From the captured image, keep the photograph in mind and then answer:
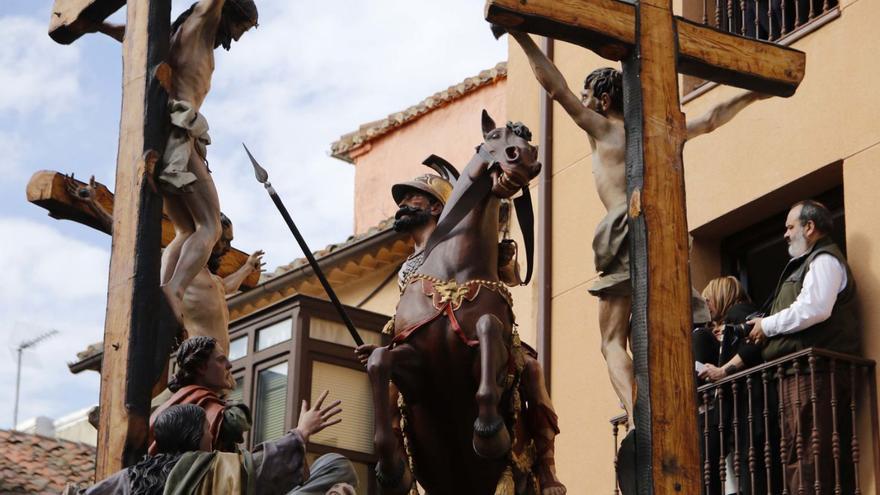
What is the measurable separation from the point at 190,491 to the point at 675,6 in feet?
24.9

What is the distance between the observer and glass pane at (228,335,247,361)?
2030 centimetres

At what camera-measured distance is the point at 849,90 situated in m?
14.4

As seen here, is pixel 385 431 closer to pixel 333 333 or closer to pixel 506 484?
pixel 506 484

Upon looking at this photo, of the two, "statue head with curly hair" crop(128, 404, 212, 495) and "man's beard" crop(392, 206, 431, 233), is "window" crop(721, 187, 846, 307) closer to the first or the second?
"man's beard" crop(392, 206, 431, 233)

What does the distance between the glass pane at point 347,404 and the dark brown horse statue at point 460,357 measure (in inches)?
353

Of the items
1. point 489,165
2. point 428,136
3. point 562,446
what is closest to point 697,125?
point 489,165

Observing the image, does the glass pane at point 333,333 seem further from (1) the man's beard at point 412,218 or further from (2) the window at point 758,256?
(1) the man's beard at point 412,218

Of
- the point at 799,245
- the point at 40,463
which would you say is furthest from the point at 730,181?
the point at 40,463

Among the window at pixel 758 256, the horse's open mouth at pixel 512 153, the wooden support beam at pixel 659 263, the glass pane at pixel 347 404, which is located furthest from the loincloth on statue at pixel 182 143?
the glass pane at pixel 347 404

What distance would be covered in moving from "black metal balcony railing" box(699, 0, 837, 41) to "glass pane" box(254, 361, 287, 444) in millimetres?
5690

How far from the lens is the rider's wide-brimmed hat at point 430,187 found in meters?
11.3

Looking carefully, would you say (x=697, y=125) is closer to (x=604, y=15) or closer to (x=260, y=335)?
(x=604, y=15)

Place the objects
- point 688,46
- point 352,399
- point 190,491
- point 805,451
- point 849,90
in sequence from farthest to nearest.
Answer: point 352,399
point 849,90
point 805,451
point 688,46
point 190,491

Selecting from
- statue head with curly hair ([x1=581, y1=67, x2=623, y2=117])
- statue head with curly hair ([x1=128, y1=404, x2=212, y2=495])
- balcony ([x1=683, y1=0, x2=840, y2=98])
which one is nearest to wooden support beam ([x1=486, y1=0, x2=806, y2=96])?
statue head with curly hair ([x1=581, y1=67, x2=623, y2=117])
